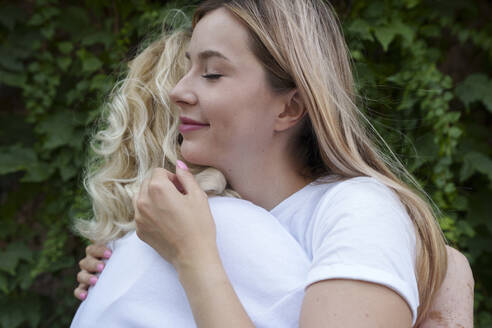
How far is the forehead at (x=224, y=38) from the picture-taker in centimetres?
148

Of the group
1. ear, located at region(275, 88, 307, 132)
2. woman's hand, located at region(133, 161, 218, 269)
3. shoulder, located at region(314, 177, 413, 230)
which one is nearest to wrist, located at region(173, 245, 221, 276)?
woman's hand, located at region(133, 161, 218, 269)

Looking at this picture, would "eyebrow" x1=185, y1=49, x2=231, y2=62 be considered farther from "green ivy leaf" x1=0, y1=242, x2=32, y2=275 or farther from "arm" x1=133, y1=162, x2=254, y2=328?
"green ivy leaf" x1=0, y1=242, x2=32, y2=275

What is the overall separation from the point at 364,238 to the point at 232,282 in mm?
335

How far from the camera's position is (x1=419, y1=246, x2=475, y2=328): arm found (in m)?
1.41

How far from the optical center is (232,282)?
3.91 feet

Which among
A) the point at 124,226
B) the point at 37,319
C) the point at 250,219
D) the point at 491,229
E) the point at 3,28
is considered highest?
the point at 3,28

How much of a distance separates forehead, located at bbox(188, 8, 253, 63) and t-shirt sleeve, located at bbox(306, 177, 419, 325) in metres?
0.52

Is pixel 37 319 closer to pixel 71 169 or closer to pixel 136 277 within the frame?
pixel 71 169

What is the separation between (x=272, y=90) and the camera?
1.52 m

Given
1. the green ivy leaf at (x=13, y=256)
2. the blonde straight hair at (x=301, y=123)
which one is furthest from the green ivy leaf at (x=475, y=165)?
the green ivy leaf at (x=13, y=256)

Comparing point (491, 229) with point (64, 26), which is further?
point (64, 26)

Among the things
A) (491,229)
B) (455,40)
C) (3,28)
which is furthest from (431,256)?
(3,28)

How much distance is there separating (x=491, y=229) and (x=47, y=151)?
232 centimetres

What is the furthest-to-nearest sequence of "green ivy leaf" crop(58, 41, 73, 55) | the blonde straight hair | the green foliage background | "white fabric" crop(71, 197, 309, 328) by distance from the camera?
"green ivy leaf" crop(58, 41, 73, 55)
the green foliage background
the blonde straight hair
"white fabric" crop(71, 197, 309, 328)
